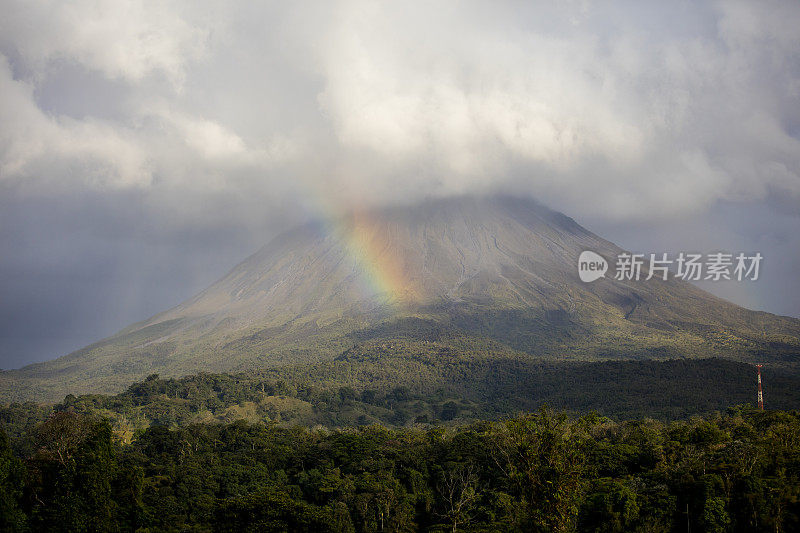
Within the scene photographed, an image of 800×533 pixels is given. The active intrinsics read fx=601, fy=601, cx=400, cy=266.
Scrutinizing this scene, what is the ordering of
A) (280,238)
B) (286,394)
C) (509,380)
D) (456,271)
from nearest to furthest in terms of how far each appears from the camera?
(286,394)
(509,380)
(456,271)
(280,238)

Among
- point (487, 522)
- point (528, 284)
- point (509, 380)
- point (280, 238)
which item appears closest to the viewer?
point (487, 522)

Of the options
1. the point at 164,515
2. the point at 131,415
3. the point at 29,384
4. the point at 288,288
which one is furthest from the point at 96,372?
the point at 164,515

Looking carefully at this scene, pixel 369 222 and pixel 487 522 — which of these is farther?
pixel 369 222

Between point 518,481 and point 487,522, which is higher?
point 518,481

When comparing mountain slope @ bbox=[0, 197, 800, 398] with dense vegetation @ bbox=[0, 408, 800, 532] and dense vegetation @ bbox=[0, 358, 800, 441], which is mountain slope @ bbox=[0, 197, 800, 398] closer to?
dense vegetation @ bbox=[0, 358, 800, 441]

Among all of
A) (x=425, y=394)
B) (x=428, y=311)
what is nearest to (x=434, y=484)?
(x=425, y=394)

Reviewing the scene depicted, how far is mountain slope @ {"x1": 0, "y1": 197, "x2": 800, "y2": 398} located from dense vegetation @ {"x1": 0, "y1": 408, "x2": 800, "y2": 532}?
60959 millimetres

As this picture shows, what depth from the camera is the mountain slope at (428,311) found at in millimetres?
105500

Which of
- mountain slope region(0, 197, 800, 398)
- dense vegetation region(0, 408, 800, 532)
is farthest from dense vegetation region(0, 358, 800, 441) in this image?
dense vegetation region(0, 408, 800, 532)

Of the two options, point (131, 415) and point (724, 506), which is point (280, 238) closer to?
point (131, 415)

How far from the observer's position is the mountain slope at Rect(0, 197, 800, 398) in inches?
4154

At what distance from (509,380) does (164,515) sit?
65151 millimetres

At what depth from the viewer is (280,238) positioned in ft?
610

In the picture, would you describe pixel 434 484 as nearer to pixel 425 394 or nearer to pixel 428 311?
pixel 425 394
